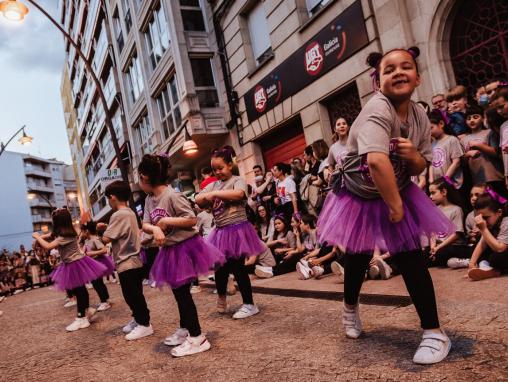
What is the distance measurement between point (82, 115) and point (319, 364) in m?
43.1

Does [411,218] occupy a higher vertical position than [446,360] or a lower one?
higher

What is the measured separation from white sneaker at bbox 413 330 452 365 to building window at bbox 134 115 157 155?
19.2m

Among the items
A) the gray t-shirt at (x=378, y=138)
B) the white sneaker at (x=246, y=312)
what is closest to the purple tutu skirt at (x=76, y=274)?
the white sneaker at (x=246, y=312)

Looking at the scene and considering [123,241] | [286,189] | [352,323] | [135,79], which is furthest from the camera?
[135,79]

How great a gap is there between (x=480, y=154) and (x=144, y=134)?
20126 millimetres

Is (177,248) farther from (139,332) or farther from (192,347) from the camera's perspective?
(139,332)

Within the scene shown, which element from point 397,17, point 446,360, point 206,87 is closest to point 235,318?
point 446,360

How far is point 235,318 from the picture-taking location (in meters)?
4.50

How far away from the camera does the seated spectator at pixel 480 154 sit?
5.05 m

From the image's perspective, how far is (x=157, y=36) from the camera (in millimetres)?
17938

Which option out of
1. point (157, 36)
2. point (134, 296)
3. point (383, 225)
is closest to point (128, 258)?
point (134, 296)

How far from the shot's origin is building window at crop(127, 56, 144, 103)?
2142 centimetres

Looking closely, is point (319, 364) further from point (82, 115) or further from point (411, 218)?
point (82, 115)

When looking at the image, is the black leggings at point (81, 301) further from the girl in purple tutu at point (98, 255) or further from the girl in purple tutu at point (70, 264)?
the girl in purple tutu at point (98, 255)
